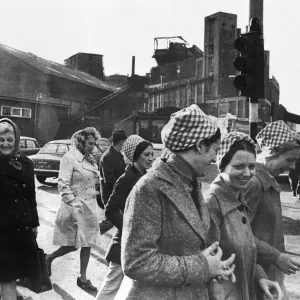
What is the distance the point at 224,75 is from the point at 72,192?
1929 inches

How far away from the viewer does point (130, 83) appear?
53.7 meters

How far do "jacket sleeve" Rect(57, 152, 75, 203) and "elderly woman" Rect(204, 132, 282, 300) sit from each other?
2.89 metres

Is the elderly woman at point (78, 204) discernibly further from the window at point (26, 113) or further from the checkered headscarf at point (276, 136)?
the window at point (26, 113)

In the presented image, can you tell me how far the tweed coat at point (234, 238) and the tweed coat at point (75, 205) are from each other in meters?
2.97

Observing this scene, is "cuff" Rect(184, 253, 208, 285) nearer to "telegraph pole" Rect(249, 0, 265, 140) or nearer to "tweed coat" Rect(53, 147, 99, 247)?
"tweed coat" Rect(53, 147, 99, 247)

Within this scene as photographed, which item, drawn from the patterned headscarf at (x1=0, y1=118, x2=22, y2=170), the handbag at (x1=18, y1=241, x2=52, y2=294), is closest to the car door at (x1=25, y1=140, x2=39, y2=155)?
the patterned headscarf at (x1=0, y1=118, x2=22, y2=170)

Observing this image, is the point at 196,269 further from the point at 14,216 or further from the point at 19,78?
the point at 19,78

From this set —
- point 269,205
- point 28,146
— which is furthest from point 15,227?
point 28,146

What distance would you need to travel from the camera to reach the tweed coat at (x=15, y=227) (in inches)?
153

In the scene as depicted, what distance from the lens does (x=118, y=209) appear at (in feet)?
13.0

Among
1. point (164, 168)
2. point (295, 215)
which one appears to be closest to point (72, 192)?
point (164, 168)

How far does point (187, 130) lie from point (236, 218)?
838 mm

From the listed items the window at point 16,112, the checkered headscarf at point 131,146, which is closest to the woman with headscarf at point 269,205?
the checkered headscarf at point 131,146

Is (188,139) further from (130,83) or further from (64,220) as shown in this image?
(130,83)
